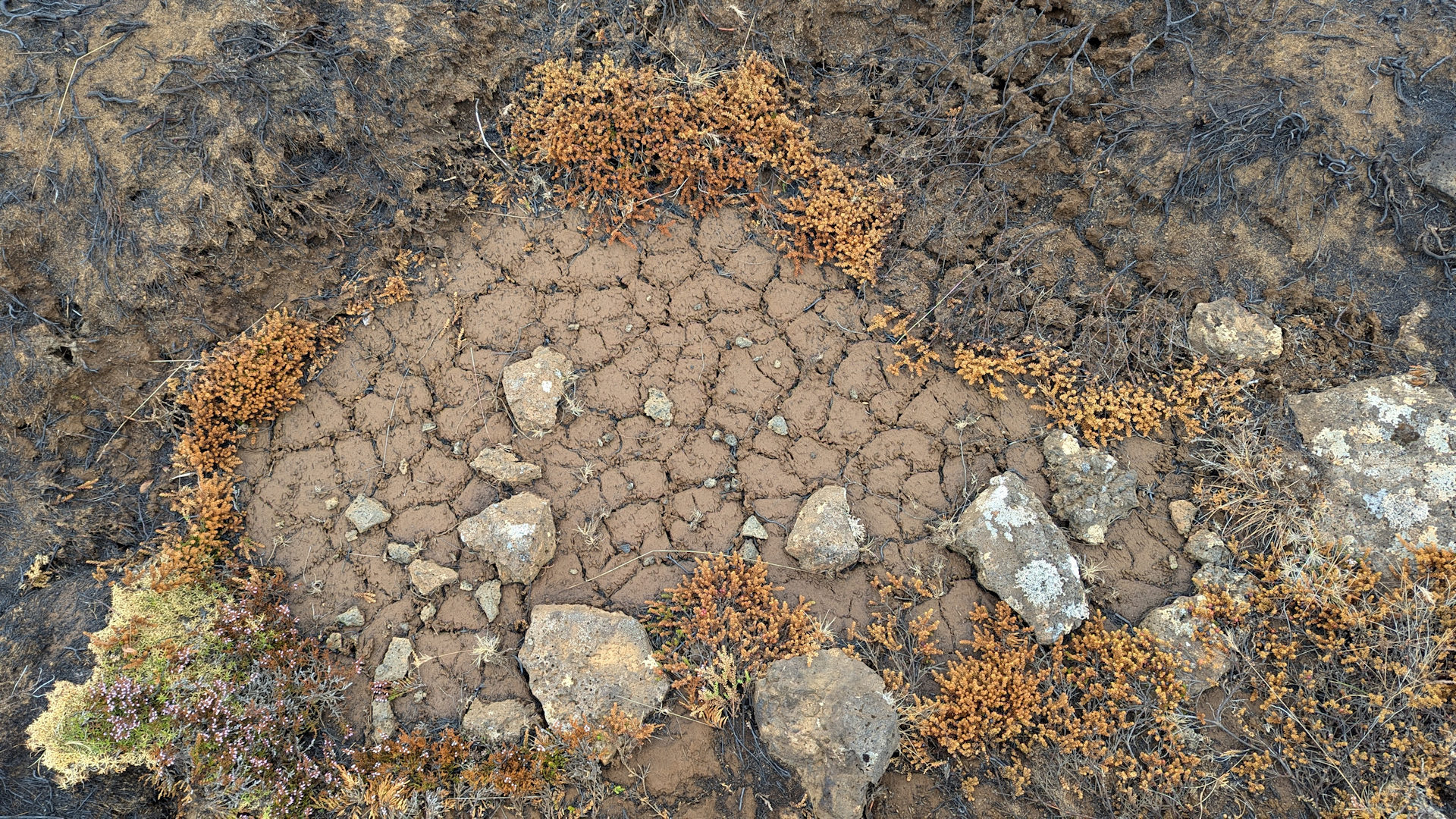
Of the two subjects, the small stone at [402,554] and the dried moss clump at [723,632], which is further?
the small stone at [402,554]

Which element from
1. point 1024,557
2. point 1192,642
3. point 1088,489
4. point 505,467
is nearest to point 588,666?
point 505,467

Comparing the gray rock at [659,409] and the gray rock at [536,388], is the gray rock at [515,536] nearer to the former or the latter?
the gray rock at [536,388]

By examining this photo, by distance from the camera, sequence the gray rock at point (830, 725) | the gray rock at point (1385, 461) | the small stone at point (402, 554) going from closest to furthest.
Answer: the gray rock at point (830, 725)
the gray rock at point (1385, 461)
the small stone at point (402, 554)

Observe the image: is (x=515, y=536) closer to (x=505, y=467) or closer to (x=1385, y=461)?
(x=505, y=467)

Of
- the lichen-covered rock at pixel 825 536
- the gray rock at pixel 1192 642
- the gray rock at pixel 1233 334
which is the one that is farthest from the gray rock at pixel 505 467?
the gray rock at pixel 1233 334

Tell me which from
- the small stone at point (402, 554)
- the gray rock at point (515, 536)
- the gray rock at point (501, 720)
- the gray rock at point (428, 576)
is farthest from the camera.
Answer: the small stone at point (402, 554)

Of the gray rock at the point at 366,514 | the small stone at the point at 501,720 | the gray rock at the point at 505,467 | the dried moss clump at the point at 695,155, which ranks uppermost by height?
the dried moss clump at the point at 695,155

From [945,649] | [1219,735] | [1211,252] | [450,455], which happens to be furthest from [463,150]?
[1219,735]

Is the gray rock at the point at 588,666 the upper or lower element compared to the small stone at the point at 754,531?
lower
